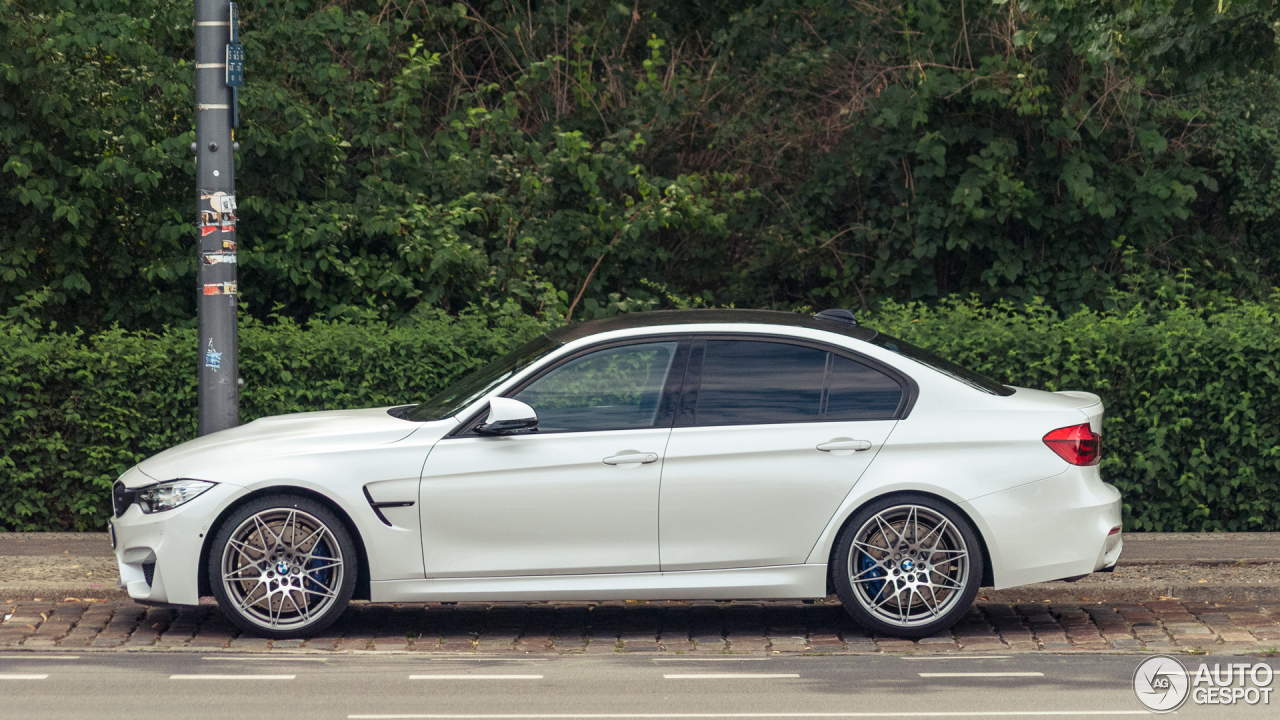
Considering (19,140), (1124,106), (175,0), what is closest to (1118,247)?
(1124,106)

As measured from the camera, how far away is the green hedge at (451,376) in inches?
364

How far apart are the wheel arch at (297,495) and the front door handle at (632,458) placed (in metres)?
1.29

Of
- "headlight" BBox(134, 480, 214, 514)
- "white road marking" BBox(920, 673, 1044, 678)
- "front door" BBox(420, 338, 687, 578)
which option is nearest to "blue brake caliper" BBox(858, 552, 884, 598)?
"white road marking" BBox(920, 673, 1044, 678)

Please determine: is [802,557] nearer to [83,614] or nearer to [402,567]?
[402,567]

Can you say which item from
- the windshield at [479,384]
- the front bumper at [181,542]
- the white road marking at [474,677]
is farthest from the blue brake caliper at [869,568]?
the front bumper at [181,542]

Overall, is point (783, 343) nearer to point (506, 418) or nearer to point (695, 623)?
point (506, 418)

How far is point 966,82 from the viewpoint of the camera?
42.9 ft

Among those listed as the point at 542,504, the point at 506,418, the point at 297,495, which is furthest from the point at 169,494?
the point at 542,504

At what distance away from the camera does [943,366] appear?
7.30 metres

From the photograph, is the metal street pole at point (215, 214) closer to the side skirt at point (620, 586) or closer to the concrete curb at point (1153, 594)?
the side skirt at point (620, 586)

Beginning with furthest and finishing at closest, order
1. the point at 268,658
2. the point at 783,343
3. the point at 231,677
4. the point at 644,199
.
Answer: the point at 644,199 < the point at 783,343 < the point at 268,658 < the point at 231,677

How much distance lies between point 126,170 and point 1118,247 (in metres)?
9.27

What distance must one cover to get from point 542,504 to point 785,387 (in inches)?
54.3

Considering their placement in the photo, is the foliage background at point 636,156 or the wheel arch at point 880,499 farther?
the foliage background at point 636,156
